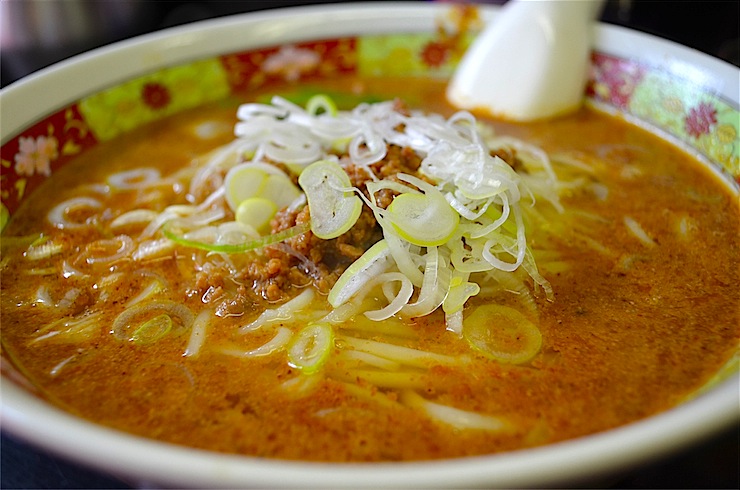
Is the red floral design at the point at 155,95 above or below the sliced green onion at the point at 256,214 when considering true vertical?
below

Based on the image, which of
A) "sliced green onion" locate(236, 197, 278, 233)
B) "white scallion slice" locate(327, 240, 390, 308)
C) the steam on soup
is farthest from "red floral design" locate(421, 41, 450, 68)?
"white scallion slice" locate(327, 240, 390, 308)

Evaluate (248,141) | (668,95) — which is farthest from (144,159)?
(668,95)

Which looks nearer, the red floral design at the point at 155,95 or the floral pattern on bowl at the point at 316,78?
the floral pattern on bowl at the point at 316,78

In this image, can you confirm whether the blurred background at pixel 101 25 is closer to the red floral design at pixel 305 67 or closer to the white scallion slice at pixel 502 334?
the red floral design at pixel 305 67

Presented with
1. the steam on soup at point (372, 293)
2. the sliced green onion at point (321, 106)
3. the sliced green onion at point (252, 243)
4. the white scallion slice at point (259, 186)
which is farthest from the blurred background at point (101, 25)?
the sliced green onion at point (252, 243)

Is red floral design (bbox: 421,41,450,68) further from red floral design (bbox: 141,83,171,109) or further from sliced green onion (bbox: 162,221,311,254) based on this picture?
sliced green onion (bbox: 162,221,311,254)

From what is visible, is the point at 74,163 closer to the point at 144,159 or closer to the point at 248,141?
the point at 144,159

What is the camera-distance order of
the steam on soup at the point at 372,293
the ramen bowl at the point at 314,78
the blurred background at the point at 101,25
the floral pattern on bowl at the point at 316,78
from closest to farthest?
the ramen bowl at the point at 314,78 → the steam on soup at the point at 372,293 → the floral pattern on bowl at the point at 316,78 → the blurred background at the point at 101,25
